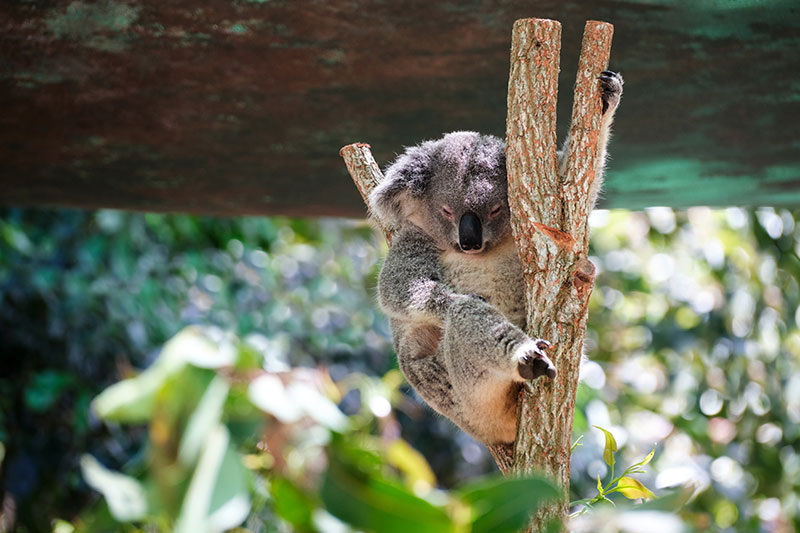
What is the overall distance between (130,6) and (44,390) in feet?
8.37

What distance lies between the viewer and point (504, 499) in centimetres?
62

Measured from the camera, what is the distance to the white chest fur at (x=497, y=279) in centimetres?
218

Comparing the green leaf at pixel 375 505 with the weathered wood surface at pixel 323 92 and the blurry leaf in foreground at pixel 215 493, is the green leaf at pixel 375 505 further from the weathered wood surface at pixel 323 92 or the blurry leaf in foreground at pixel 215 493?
the weathered wood surface at pixel 323 92

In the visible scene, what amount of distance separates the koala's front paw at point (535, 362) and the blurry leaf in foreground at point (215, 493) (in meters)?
1.12

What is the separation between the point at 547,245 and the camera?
1677mm

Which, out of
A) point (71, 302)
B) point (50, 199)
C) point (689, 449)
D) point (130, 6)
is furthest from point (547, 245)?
point (689, 449)

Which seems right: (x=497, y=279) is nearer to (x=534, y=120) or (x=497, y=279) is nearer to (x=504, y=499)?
(x=534, y=120)

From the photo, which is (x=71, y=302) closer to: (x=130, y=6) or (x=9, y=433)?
(x=9, y=433)

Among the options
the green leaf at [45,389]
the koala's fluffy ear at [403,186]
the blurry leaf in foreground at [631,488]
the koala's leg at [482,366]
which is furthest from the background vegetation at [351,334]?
the blurry leaf in foreground at [631,488]

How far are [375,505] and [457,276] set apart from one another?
1.69 metres

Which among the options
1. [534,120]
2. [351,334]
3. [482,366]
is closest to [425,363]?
[482,366]

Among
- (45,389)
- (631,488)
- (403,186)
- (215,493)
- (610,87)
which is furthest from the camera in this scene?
(45,389)

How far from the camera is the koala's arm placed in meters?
2.16

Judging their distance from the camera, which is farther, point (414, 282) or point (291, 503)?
point (414, 282)
